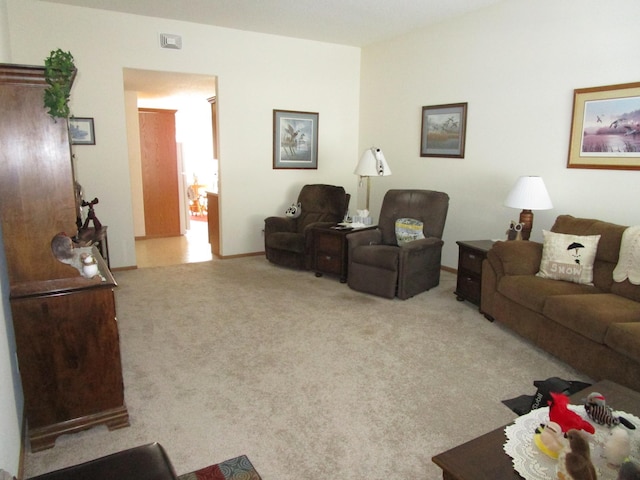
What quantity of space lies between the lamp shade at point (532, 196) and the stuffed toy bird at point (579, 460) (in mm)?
2739

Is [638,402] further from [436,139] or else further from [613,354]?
[436,139]

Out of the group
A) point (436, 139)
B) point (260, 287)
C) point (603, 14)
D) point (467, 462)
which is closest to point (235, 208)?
point (260, 287)

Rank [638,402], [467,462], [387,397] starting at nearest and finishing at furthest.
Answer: [467,462] → [638,402] → [387,397]

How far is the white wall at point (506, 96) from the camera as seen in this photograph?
11.6 ft

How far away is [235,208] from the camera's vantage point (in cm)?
565

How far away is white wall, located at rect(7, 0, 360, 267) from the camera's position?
4.45 m

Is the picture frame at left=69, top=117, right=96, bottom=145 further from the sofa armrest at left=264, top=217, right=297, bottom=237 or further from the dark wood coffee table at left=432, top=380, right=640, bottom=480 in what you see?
the dark wood coffee table at left=432, top=380, right=640, bottom=480

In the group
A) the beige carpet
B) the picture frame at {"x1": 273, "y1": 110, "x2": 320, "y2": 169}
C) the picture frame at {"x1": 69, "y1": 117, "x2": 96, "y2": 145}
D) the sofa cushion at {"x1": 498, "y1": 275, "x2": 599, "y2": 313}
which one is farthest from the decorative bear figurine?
the sofa cushion at {"x1": 498, "y1": 275, "x2": 599, "y2": 313}

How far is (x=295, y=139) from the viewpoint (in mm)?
5875

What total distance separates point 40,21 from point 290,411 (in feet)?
14.6

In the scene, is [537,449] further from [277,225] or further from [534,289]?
[277,225]

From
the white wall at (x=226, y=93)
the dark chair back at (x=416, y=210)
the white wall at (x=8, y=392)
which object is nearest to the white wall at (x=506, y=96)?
the dark chair back at (x=416, y=210)

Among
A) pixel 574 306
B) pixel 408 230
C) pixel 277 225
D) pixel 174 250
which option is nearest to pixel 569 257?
pixel 574 306

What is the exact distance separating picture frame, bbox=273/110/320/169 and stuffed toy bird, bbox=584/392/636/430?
478 cm
